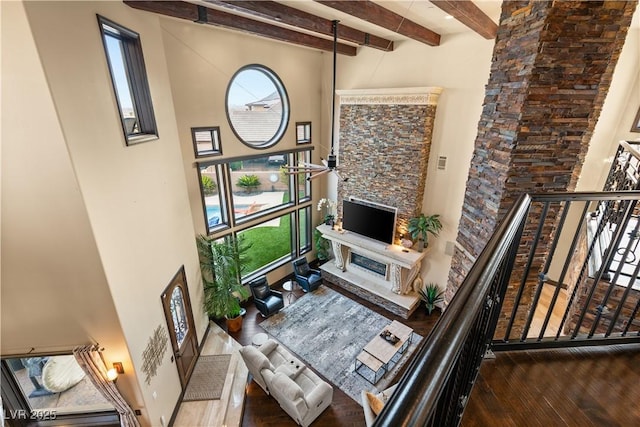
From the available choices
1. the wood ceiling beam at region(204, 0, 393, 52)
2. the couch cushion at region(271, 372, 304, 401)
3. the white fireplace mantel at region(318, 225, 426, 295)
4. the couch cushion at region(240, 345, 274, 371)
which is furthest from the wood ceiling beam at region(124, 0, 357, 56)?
the couch cushion at region(271, 372, 304, 401)

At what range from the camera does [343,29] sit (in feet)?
15.9

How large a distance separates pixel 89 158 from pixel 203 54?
10.6 feet

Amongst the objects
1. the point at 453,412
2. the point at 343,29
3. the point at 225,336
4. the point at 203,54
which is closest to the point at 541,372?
the point at 453,412

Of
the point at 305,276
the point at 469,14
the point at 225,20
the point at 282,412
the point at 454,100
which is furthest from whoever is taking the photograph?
the point at 305,276

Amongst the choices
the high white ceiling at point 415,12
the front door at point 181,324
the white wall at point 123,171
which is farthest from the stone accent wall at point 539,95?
the front door at point 181,324

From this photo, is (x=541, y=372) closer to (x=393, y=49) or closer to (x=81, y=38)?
(x=81, y=38)

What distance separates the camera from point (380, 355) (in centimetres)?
514

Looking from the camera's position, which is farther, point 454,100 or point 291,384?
point 454,100

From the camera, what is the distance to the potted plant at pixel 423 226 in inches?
247

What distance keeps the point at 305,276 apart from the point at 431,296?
3.07m

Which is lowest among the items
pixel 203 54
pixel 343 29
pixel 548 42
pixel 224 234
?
pixel 224 234

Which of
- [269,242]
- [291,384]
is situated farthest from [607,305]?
[269,242]

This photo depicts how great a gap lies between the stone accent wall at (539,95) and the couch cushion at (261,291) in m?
4.97

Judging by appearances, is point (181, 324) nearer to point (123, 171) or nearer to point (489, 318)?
point (123, 171)
